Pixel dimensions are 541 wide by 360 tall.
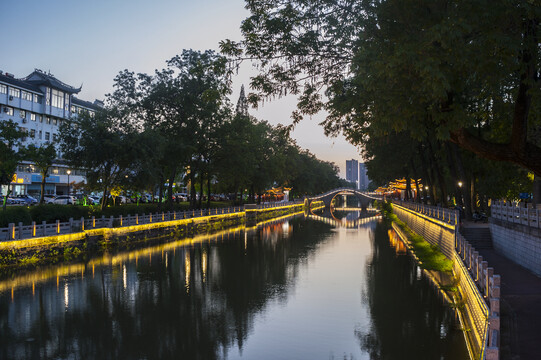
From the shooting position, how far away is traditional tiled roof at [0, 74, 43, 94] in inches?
2685

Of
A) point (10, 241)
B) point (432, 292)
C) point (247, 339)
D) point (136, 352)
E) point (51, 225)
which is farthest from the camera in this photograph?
point (51, 225)

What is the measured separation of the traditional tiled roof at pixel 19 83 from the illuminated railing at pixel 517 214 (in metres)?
65.7

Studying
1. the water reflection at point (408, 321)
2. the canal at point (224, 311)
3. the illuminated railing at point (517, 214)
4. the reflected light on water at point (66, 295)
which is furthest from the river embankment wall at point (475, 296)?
the reflected light on water at point (66, 295)

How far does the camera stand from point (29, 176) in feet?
245

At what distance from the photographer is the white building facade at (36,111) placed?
230ft

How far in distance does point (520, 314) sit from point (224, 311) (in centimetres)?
950

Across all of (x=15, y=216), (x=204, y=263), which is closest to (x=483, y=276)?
(x=204, y=263)

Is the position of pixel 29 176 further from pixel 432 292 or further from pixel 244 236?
pixel 432 292

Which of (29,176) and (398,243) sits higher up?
(29,176)

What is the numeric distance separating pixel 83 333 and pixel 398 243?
31954mm

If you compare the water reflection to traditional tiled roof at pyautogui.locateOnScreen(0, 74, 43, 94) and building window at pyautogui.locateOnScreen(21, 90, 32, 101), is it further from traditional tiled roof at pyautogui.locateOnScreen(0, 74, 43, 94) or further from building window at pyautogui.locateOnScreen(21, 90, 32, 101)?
building window at pyautogui.locateOnScreen(21, 90, 32, 101)

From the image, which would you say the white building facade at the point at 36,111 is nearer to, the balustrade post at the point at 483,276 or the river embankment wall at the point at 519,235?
the river embankment wall at the point at 519,235

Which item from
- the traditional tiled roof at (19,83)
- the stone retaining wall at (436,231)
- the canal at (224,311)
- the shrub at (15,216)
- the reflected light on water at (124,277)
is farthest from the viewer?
the traditional tiled roof at (19,83)

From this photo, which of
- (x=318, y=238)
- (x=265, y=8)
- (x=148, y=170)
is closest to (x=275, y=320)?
(x=265, y=8)
